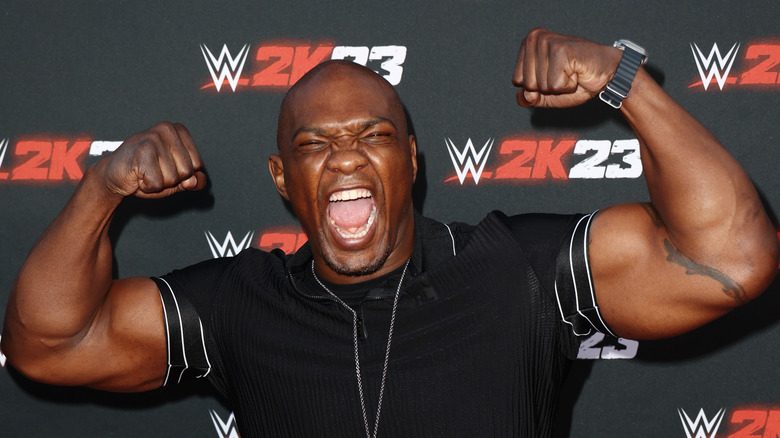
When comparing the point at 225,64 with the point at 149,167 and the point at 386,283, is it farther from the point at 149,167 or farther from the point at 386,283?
the point at 386,283

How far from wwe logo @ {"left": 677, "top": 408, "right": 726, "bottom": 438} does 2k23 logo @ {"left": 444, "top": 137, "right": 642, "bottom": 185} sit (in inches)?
26.2

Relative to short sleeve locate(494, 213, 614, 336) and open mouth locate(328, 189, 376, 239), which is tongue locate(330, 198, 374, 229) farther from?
short sleeve locate(494, 213, 614, 336)

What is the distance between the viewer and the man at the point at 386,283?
4.27ft

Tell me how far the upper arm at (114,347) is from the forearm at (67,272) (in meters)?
0.04

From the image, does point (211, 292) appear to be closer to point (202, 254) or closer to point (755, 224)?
point (202, 254)

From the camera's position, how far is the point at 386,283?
5.08ft

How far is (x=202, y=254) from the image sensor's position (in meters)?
2.14

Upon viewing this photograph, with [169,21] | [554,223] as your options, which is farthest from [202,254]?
[554,223]

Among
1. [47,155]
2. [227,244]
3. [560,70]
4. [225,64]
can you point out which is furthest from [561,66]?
[47,155]

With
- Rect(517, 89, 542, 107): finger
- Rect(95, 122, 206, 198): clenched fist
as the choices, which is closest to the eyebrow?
Rect(95, 122, 206, 198): clenched fist

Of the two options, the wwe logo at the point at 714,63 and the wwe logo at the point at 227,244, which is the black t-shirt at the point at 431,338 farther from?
the wwe logo at the point at 714,63

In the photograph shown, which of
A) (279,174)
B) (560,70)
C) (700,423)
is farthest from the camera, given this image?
(700,423)

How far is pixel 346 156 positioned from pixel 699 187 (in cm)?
63

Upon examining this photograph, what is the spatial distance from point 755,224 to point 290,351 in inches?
33.7
